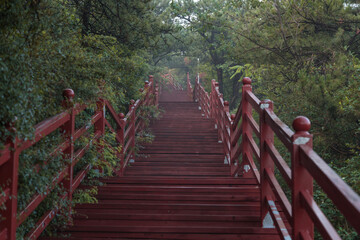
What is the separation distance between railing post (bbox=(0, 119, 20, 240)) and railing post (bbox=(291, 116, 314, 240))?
1.48 meters

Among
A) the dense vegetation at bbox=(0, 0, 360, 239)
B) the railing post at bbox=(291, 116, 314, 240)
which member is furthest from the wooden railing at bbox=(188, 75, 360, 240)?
the dense vegetation at bbox=(0, 0, 360, 239)

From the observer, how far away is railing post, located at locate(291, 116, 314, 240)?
6.84 feet

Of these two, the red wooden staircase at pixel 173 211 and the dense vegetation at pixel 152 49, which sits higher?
the dense vegetation at pixel 152 49

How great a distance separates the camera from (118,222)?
121 inches

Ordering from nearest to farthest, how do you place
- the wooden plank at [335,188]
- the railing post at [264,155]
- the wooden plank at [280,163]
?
the wooden plank at [335,188], the wooden plank at [280,163], the railing post at [264,155]

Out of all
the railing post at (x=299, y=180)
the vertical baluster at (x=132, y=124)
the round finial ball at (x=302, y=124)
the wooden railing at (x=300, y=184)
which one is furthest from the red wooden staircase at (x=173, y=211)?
the vertical baluster at (x=132, y=124)

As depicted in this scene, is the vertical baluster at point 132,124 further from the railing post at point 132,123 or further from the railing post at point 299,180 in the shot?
the railing post at point 299,180

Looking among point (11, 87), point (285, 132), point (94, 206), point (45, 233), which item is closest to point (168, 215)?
point (94, 206)

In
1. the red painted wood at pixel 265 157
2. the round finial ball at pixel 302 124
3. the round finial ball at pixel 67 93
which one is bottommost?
the red painted wood at pixel 265 157

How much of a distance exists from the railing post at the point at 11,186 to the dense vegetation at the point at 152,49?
11 cm

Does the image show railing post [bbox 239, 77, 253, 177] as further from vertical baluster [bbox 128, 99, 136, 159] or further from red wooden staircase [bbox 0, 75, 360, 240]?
vertical baluster [bbox 128, 99, 136, 159]

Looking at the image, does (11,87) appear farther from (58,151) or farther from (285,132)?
(285,132)

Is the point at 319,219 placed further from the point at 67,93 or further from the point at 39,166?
the point at 67,93

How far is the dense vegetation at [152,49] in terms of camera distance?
2.14m
